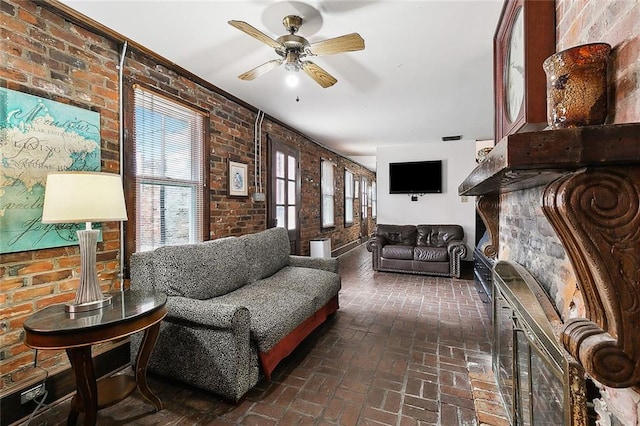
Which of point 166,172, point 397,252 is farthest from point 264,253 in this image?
point 397,252

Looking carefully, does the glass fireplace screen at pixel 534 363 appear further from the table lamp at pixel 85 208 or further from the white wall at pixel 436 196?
the white wall at pixel 436 196

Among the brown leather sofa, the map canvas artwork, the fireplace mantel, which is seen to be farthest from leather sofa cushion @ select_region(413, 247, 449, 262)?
the map canvas artwork

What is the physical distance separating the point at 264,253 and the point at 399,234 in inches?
134

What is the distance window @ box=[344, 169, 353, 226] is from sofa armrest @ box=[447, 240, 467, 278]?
3294 mm

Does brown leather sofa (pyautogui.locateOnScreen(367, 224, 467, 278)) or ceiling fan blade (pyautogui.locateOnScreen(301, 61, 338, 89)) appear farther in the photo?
brown leather sofa (pyautogui.locateOnScreen(367, 224, 467, 278))

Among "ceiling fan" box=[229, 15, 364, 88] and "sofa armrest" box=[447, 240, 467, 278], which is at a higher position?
"ceiling fan" box=[229, 15, 364, 88]

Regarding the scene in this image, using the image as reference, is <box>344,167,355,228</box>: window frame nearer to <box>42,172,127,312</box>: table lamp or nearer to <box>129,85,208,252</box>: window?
<box>129,85,208,252</box>: window

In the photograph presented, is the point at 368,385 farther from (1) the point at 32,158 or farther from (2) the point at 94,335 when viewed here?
(1) the point at 32,158

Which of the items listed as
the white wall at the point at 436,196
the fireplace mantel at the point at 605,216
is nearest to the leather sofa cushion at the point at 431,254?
the white wall at the point at 436,196

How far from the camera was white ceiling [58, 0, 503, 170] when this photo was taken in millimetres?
1861

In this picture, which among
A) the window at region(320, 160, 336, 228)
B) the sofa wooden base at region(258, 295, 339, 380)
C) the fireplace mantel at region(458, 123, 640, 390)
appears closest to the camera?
the fireplace mantel at region(458, 123, 640, 390)

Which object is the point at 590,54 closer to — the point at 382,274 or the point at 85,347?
the point at 85,347

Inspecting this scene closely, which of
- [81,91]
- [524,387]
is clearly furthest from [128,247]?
[524,387]

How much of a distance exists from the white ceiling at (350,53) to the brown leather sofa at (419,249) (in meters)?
2.15
